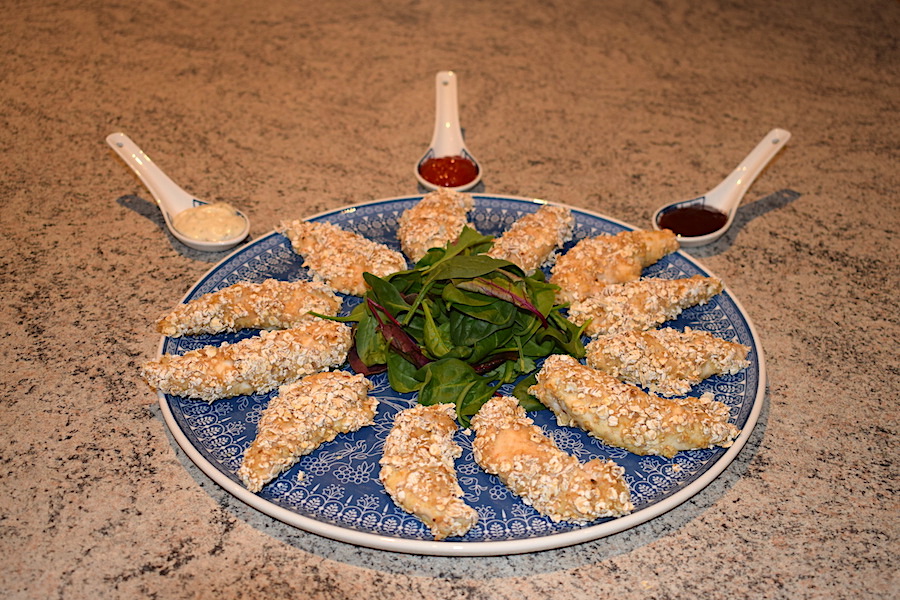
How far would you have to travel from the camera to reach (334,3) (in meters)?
4.46

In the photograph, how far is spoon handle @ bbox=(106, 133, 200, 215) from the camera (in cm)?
279

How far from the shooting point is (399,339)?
2.08 m

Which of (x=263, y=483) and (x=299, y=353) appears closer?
(x=263, y=483)

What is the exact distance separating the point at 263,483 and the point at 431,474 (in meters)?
0.39

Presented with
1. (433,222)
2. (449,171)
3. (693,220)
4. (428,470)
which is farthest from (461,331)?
(693,220)

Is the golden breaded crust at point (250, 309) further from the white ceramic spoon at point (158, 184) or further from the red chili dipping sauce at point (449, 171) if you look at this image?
the red chili dipping sauce at point (449, 171)

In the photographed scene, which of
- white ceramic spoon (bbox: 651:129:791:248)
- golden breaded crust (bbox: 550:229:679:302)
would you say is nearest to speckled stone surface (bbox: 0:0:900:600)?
white ceramic spoon (bbox: 651:129:791:248)

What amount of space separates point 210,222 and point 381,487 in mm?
1339

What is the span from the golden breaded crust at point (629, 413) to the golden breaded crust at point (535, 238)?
19.8 inches

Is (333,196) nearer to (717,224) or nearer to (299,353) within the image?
(299,353)

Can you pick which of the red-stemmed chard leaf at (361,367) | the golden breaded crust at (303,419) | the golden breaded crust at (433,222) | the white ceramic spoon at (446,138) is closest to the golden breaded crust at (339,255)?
the golden breaded crust at (433,222)

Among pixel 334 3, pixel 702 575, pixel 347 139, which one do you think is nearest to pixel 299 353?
pixel 702 575

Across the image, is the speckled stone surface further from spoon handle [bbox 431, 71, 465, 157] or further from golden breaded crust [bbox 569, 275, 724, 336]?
golden breaded crust [bbox 569, 275, 724, 336]

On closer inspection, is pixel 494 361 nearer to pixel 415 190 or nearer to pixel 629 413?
pixel 629 413
